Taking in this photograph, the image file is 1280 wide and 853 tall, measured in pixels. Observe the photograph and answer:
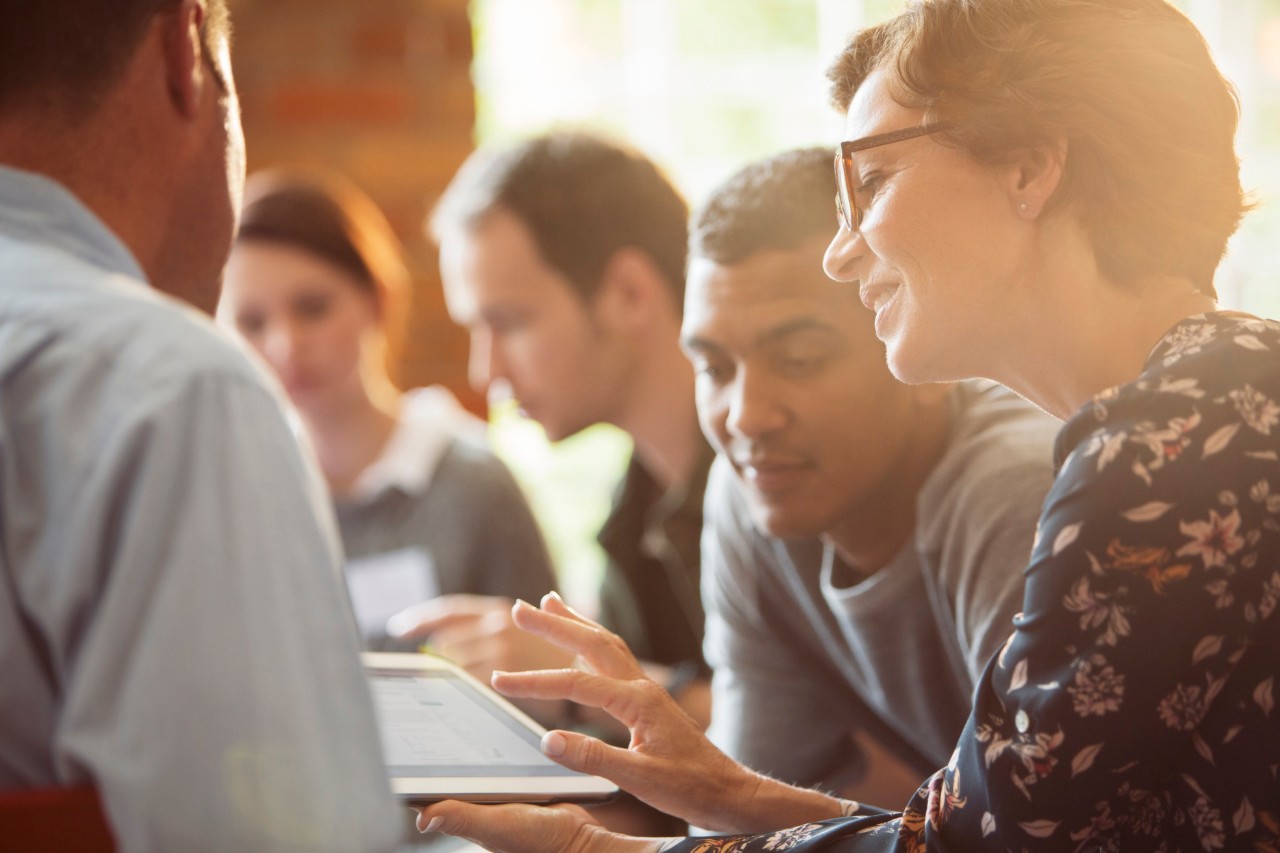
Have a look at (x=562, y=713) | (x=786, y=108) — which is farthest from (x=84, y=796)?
(x=786, y=108)

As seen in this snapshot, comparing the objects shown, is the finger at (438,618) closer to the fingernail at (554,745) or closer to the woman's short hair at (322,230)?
the fingernail at (554,745)

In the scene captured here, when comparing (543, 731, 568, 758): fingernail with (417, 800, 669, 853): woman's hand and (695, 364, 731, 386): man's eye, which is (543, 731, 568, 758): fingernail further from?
(695, 364, 731, 386): man's eye

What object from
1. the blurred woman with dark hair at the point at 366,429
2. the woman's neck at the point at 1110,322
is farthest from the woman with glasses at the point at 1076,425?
the blurred woman with dark hair at the point at 366,429

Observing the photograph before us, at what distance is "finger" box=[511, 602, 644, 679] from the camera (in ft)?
3.40

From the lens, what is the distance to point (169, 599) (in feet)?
1.92

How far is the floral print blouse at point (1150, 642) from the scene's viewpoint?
787mm

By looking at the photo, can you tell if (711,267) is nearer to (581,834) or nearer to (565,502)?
(581,834)

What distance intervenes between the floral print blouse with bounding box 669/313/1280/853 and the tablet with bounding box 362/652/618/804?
286 millimetres

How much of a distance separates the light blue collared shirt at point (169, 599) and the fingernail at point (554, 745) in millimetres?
326

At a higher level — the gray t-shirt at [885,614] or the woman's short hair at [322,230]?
the woman's short hair at [322,230]

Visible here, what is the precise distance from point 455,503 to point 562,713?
1.80ft

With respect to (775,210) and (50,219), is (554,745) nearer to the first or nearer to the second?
(50,219)

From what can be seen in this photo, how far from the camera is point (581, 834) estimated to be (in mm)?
1021

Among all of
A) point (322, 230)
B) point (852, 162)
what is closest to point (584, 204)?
point (322, 230)
